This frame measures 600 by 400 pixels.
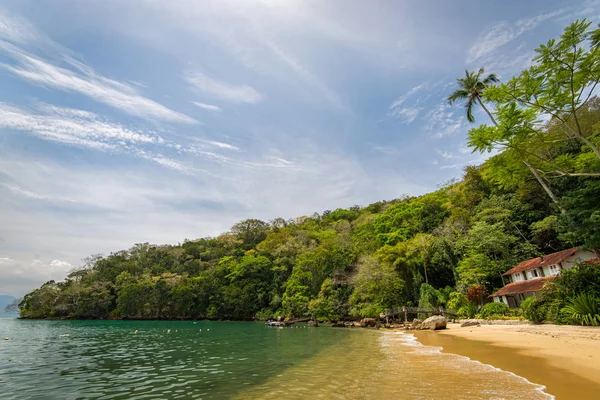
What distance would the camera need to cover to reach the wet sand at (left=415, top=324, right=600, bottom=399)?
6980 millimetres

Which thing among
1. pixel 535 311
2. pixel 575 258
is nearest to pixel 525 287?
pixel 575 258

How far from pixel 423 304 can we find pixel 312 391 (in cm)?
2993

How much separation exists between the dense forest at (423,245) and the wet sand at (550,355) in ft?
19.2

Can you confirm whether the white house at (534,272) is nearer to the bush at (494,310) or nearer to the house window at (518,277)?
the house window at (518,277)

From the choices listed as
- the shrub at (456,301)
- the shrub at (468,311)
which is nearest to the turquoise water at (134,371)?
the shrub at (468,311)

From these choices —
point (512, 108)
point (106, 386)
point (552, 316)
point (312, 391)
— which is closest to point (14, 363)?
point (106, 386)

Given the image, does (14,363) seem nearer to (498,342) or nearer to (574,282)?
(498,342)

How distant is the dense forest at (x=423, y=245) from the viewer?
14.2 m

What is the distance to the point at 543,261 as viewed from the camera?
83.9 feet

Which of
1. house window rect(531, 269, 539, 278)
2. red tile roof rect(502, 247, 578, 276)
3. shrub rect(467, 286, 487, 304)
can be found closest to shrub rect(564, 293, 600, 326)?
red tile roof rect(502, 247, 578, 276)

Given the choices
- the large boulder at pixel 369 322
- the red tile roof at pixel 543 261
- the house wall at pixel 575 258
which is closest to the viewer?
the house wall at pixel 575 258

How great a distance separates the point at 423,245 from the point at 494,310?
11.7 m

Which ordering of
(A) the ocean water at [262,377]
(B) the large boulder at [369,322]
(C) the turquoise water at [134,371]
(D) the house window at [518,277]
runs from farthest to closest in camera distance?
(B) the large boulder at [369,322]
(D) the house window at [518,277]
(C) the turquoise water at [134,371]
(A) the ocean water at [262,377]

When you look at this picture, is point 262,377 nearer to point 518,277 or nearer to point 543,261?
point 543,261
